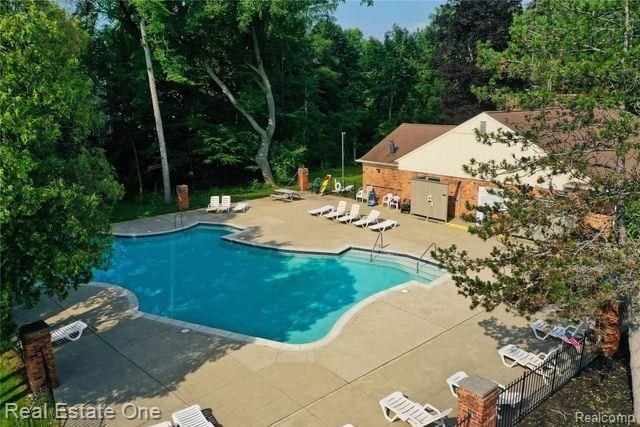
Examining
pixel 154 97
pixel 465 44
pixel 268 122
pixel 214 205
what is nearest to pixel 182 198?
pixel 214 205

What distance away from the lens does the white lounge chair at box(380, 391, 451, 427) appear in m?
7.47

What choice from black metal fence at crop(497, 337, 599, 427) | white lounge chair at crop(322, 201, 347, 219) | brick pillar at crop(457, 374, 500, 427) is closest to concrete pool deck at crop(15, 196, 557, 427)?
black metal fence at crop(497, 337, 599, 427)

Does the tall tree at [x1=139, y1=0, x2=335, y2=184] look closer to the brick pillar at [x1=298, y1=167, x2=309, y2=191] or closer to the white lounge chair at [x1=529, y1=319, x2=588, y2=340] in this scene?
the brick pillar at [x1=298, y1=167, x2=309, y2=191]

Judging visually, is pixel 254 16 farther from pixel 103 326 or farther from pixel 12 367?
pixel 12 367

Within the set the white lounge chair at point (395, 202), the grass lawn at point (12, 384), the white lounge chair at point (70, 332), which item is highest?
the white lounge chair at point (395, 202)

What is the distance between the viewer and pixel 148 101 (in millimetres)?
27156

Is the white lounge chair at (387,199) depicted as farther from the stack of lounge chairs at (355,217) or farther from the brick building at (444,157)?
the stack of lounge chairs at (355,217)

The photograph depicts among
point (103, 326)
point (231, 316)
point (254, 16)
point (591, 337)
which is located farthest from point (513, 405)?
point (254, 16)

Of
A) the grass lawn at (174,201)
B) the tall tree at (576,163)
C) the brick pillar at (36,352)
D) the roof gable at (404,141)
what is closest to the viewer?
the tall tree at (576,163)

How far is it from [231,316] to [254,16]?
752 inches

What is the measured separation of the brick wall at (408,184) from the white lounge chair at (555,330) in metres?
8.22

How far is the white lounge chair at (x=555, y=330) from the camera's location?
1027 cm

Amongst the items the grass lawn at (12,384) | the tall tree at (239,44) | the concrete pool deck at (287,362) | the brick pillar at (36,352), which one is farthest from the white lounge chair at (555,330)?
the tall tree at (239,44)

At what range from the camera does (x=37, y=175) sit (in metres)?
7.93
